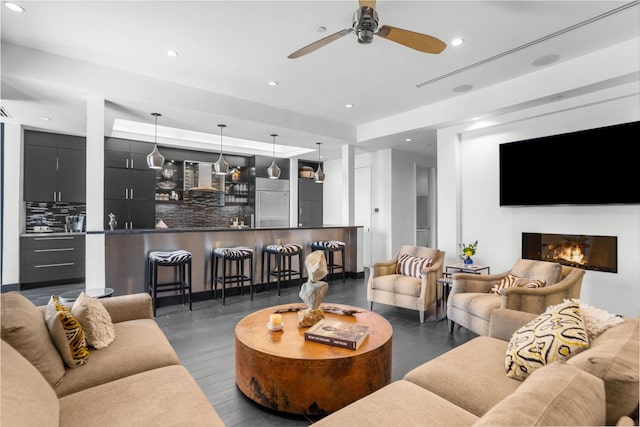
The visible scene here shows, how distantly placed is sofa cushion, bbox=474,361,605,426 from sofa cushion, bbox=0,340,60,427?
134cm

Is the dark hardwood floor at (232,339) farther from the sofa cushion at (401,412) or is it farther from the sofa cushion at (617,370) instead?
the sofa cushion at (617,370)

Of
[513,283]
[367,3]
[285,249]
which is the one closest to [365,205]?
[285,249]

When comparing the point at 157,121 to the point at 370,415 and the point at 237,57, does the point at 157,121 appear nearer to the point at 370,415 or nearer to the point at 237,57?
the point at 237,57

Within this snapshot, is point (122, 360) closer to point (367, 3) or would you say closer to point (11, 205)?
point (367, 3)

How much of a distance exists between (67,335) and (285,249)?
11.1ft

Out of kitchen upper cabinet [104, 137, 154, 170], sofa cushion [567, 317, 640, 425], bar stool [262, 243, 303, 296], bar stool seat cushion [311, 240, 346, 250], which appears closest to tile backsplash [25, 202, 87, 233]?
kitchen upper cabinet [104, 137, 154, 170]

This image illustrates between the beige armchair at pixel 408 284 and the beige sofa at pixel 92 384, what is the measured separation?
8.74 feet

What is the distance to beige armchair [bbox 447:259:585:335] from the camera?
274 cm

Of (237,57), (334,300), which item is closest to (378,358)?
(334,300)

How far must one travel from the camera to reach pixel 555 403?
823 mm

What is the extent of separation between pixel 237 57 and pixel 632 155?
4447 mm

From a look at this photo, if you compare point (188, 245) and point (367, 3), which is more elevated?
point (367, 3)

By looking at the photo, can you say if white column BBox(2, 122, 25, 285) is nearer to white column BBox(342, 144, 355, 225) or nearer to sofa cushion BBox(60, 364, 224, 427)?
sofa cushion BBox(60, 364, 224, 427)

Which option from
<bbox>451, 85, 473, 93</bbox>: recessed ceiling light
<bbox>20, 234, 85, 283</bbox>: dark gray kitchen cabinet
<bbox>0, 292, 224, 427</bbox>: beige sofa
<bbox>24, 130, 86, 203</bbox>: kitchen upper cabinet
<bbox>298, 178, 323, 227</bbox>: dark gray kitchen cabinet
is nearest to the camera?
<bbox>0, 292, 224, 427</bbox>: beige sofa
